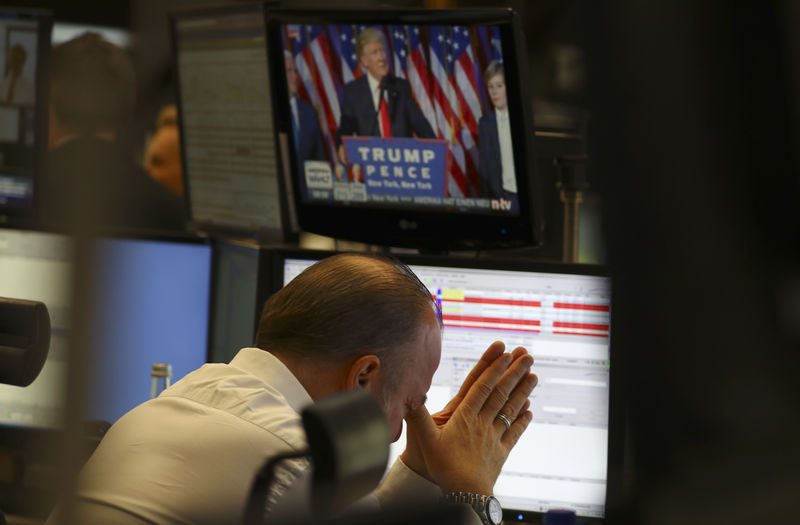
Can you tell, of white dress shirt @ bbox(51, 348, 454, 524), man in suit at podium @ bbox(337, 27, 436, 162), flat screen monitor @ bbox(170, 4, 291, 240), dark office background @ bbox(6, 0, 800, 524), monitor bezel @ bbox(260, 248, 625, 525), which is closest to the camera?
dark office background @ bbox(6, 0, 800, 524)

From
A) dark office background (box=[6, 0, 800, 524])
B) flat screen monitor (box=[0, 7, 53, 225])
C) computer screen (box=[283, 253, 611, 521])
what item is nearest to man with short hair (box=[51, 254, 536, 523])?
computer screen (box=[283, 253, 611, 521])

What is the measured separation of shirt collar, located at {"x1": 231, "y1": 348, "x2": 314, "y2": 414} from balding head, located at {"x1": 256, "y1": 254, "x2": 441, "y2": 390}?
2 cm

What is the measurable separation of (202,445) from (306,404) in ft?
0.43

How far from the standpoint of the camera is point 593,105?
26 centimetres

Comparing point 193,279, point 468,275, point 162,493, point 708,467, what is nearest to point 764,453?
point 708,467

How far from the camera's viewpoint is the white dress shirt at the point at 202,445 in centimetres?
90

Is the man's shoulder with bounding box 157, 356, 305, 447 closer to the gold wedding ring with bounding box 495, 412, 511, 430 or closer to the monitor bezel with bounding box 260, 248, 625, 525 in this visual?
the gold wedding ring with bounding box 495, 412, 511, 430

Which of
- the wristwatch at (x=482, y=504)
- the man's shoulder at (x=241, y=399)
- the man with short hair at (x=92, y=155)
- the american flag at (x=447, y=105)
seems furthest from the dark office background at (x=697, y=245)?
the american flag at (x=447, y=105)

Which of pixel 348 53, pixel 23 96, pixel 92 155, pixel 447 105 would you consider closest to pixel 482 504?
pixel 447 105

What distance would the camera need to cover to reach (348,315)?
3.40 ft

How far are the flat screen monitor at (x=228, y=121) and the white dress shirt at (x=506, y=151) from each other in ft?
1.45

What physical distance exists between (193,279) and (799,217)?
4.87 feet

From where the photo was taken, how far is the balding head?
1036 millimetres

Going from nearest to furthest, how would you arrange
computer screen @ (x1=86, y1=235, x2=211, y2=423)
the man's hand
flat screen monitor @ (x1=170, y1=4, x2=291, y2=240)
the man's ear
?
the man's ear → the man's hand → computer screen @ (x1=86, y1=235, x2=211, y2=423) → flat screen monitor @ (x1=170, y1=4, x2=291, y2=240)
